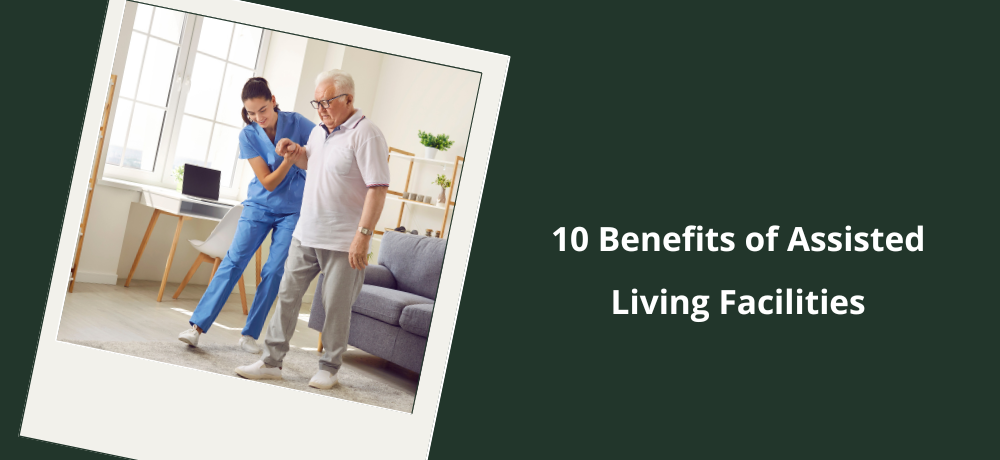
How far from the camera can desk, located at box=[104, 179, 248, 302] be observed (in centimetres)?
332

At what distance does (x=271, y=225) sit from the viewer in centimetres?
334

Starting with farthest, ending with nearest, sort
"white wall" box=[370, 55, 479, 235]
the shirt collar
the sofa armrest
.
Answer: the sofa armrest, the shirt collar, "white wall" box=[370, 55, 479, 235]

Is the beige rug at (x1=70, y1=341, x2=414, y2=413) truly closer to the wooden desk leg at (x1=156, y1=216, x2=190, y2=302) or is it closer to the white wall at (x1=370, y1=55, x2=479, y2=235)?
the wooden desk leg at (x1=156, y1=216, x2=190, y2=302)

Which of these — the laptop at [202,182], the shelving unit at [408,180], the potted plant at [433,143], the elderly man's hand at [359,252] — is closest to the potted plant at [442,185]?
the shelving unit at [408,180]

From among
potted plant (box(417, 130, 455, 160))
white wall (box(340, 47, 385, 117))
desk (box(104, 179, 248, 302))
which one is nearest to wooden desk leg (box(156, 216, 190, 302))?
desk (box(104, 179, 248, 302))

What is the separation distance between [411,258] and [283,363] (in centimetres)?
75

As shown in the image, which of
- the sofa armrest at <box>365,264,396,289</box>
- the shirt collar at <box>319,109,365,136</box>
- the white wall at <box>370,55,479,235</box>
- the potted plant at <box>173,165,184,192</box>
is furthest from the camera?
the potted plant at <box>173,165,184,192</box>

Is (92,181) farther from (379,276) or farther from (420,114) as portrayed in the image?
(420,114)

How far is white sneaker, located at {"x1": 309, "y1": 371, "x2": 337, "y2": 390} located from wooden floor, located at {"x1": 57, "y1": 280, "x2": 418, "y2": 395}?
105 millimetres

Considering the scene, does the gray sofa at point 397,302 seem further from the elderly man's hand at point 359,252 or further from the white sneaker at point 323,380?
the white sneaker at point 323,380

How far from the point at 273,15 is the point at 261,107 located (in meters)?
0.42

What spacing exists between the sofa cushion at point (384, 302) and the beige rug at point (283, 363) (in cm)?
32

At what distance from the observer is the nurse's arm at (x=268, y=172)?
330 cm

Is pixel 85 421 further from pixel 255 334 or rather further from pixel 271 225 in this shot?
pixel 271 225
